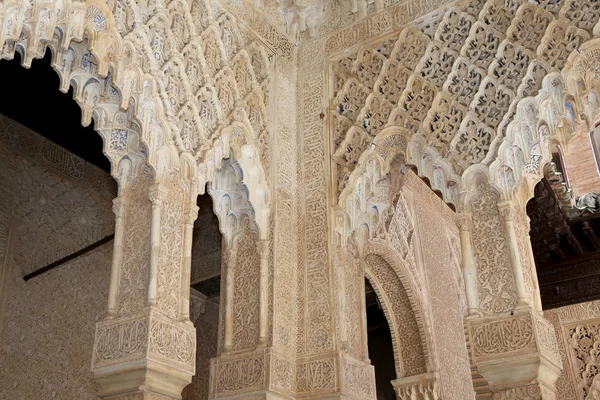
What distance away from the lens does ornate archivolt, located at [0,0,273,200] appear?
454cm

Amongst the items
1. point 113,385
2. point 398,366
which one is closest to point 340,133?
point 113,385

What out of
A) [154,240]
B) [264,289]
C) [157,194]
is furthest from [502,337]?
[157,194]

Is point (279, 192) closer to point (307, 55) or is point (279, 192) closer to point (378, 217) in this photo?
point (378, 217)

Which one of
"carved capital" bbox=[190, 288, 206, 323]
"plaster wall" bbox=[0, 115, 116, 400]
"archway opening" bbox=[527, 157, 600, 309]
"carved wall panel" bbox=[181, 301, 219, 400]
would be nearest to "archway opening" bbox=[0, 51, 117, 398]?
"plaster wall" bbox=[0, 115, 116, 400]

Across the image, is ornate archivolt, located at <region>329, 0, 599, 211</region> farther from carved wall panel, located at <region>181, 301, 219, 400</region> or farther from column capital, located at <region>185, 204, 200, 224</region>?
carved wall panel, located at <region>181, 301, 219, 400</region>

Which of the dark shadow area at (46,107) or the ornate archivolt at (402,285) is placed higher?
the dark shadow area at (46,107)

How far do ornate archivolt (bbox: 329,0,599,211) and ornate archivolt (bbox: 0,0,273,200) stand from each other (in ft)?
3.46

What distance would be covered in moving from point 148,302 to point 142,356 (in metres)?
0.37

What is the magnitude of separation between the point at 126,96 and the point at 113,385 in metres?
2.01

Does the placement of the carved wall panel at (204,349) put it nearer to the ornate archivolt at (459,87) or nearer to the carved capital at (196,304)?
the carved capital at (196,304)

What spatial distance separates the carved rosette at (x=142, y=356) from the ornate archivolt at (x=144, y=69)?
1160 millimetres

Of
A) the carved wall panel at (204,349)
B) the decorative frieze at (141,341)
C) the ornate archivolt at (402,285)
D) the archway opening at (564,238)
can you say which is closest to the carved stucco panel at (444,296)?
the ornate archivolt at (402,285)

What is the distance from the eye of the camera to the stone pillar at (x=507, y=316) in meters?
4.87

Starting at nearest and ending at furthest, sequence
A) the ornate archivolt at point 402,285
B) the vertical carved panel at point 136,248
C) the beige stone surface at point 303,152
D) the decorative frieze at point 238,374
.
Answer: the vertical carved panel at point 136,248 → the beige stone surface at point 303,152 → the decorative frieze at point 238,374 → the ornate archivolt at point 402,285
